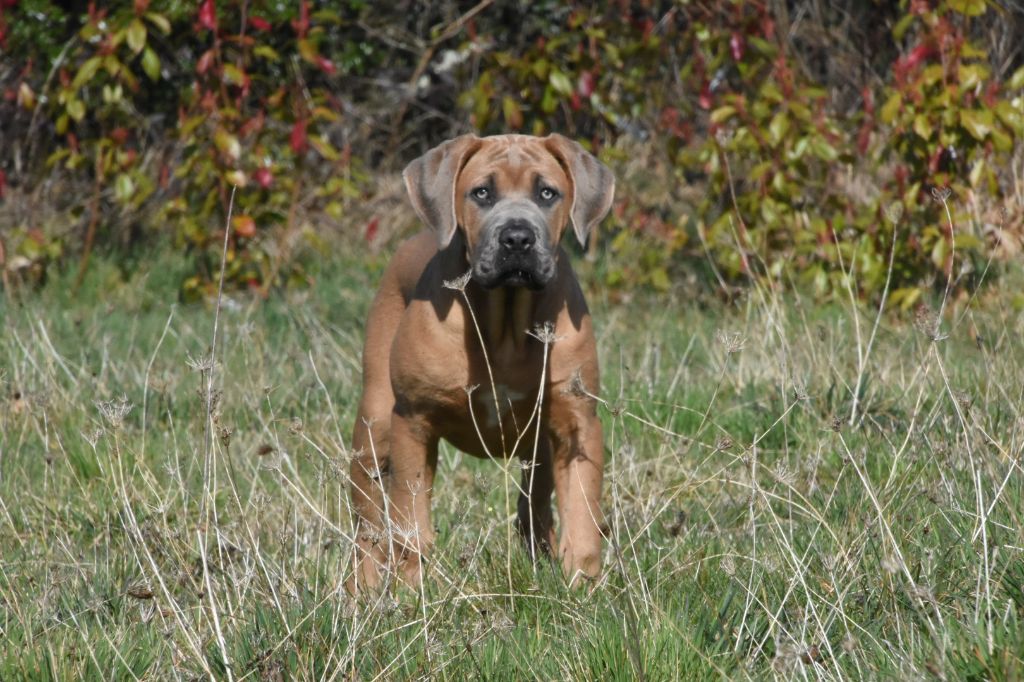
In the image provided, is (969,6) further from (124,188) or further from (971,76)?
(124,188)

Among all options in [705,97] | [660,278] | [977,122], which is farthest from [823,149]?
[660,278]

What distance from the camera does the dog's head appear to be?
433cm

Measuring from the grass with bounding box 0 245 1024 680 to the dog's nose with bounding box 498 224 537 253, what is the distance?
63cm

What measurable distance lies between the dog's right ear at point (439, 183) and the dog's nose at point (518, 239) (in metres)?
0.30

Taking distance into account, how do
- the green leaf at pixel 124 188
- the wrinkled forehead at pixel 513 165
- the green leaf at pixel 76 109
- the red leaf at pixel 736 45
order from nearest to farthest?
the wrinkled forehead at pixel 513 165 → the red leaf at pixel 736 45 → the green leaf at pixel 76 109 → the green leaf at pixel 124 188

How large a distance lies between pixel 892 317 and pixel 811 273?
441mm

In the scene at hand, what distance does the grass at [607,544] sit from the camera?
3002mm

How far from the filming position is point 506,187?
4383mm

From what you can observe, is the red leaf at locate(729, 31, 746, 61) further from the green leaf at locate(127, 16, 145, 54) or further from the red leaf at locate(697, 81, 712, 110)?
the green leaf at locate(127, 16, 145, 54)

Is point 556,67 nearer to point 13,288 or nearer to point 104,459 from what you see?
point 13,288

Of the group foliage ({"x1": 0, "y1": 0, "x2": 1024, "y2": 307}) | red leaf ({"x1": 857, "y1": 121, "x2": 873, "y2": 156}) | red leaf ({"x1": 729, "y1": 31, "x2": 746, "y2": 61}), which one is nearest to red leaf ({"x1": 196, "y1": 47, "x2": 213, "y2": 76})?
foliage ({"x1": 0, "y1": 0, "x2": 1024, "y2": 307})

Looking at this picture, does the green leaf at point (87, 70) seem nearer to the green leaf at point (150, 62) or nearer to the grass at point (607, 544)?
the green leaf at point (150, 62)

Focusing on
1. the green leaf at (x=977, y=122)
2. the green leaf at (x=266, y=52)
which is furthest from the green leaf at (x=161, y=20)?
the green leaf at (x=977, y=122)

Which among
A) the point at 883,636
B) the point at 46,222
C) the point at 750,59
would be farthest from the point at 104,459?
A: the point at 46,222
